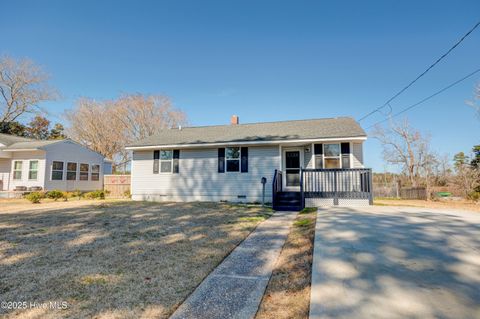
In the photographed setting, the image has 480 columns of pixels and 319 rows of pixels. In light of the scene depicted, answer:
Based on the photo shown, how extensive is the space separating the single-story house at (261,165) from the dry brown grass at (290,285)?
A: 18.3 feet

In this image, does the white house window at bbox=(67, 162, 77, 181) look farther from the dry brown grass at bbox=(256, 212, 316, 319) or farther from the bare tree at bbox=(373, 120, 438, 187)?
the bare tree at bbox=(373, 120, 438, 187)

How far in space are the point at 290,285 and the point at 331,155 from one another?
358 inches

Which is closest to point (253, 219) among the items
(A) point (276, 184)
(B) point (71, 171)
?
(A) point (276, 184)

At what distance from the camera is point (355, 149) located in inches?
434

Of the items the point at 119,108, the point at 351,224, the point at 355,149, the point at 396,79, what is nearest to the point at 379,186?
the point at 396,79

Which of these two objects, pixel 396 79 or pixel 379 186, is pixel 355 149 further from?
pixel 379 186

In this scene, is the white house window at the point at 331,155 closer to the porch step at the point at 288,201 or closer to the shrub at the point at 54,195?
the porch step at the point at 288,201

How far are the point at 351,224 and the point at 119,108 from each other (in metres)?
28.3

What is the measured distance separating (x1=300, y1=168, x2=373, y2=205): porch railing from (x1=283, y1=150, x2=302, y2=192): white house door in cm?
166

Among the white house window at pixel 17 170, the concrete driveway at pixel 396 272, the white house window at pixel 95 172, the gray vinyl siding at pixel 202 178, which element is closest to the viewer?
the concrete driveway at pixel 396 272

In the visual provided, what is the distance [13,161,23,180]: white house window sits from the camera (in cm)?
1742

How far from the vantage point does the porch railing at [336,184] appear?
945 centimetres

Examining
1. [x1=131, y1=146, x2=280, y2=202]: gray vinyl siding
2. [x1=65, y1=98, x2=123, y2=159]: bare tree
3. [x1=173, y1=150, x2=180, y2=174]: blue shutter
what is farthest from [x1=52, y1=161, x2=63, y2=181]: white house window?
[x1=65, y1=98, x2=123, y2=159]: bare tree

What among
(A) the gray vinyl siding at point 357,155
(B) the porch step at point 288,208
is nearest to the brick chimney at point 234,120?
(A) the gray vinyl siding at point 357,155
